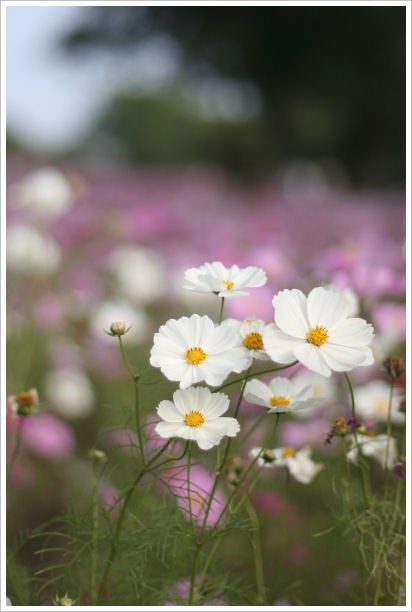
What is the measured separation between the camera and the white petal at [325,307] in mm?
391

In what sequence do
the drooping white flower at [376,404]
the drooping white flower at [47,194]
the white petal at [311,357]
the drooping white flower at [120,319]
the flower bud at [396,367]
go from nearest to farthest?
the white petal at [311,357] → the flower bud at [396,367] → the drooping white flower at [376,404] → the drooping white flower at [47,194] → the drooping white flower at [120,319]

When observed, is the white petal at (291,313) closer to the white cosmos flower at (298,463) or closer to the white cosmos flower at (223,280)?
the white cosmos flower at (223,280)

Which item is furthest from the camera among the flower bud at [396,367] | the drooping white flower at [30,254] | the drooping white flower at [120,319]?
the drooping white flower at [30,254]

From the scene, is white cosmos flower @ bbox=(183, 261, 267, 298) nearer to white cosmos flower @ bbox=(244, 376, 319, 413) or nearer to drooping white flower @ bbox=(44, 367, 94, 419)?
white cosmos flower @ bbox=(244, 376, 319, 413)

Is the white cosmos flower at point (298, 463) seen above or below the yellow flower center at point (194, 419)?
below

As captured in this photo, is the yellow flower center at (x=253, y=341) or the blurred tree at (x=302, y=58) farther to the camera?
the blurred tree at (x=302, y=58)

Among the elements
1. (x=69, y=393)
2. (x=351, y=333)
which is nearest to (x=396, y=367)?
(x=351, y=333)

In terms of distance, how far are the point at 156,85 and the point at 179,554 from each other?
4.07 meters

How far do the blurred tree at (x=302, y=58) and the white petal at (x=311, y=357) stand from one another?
305 cm

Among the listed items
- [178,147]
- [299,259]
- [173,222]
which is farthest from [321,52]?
[178,147]

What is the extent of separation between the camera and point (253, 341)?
16.0 inches

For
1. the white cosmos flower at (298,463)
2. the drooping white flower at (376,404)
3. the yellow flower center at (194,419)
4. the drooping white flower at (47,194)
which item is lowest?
the white cosmos flower at (298,463)

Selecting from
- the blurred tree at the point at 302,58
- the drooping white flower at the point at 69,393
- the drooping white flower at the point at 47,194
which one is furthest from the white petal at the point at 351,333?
the blurred tree at the point at 302,58

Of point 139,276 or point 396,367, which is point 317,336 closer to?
point 396,367
